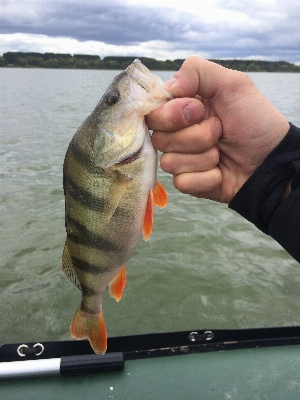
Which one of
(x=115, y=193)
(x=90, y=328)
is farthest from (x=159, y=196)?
(x=90, y=328)

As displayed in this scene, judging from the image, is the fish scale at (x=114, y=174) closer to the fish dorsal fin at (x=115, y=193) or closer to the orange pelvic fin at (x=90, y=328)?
the fish dorsal fin at (x=115, y=193)

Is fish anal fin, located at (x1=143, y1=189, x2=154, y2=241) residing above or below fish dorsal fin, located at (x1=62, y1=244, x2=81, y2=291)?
above

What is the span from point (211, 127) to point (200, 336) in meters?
1.70

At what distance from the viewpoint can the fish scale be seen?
2.01 m

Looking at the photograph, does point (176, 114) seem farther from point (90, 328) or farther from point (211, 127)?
point (90, 328)

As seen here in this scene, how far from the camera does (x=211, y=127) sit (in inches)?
91.0

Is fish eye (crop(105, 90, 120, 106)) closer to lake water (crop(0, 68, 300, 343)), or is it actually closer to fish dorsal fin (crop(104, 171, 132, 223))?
fish dorsal fin (crop(104, 171, 132, 223))

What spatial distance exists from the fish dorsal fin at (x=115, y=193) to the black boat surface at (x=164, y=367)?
137 centimetres

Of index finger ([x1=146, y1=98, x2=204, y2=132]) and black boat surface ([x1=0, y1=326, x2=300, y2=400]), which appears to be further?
black boat surface ([x1=0, y1=326, x2=300, y2=400])

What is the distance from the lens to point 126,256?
84.8 inches

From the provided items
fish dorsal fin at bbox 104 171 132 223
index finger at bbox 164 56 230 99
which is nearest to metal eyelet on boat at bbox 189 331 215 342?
fish dorsal fin at bbox 104 171 132 223

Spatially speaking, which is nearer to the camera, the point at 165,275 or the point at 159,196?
the point at 159,196

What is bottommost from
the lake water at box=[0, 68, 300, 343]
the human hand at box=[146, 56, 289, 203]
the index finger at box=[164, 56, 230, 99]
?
the lake water at box=[0, 68, 300, 343]

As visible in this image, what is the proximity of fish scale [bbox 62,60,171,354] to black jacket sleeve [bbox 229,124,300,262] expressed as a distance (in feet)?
2.25
